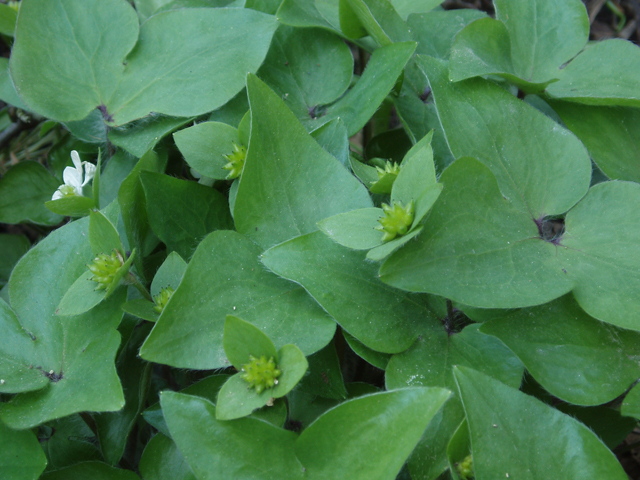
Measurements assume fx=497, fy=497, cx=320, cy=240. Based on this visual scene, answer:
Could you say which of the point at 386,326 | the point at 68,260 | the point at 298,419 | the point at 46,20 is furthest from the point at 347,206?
the point at 46,20

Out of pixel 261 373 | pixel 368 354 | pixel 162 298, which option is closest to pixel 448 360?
pixel 368 354

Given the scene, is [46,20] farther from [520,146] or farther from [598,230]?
[598,230]

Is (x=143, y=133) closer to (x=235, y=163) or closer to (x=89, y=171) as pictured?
(x=89, y=171)

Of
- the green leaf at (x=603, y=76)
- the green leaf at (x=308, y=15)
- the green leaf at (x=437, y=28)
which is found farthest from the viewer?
the green leaf at (x=437, y=28)

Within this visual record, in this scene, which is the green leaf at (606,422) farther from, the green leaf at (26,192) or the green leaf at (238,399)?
the green leaf at (26,192)

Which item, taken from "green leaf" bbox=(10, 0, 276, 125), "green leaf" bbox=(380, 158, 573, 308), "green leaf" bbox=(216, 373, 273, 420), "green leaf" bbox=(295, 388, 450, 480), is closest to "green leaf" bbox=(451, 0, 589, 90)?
"green leaf" bbox=(380, 158, 573, 308)

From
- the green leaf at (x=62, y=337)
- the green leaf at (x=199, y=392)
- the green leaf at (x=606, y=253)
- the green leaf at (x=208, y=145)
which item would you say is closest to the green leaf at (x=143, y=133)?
the green leaf at (x=208, y=145)
